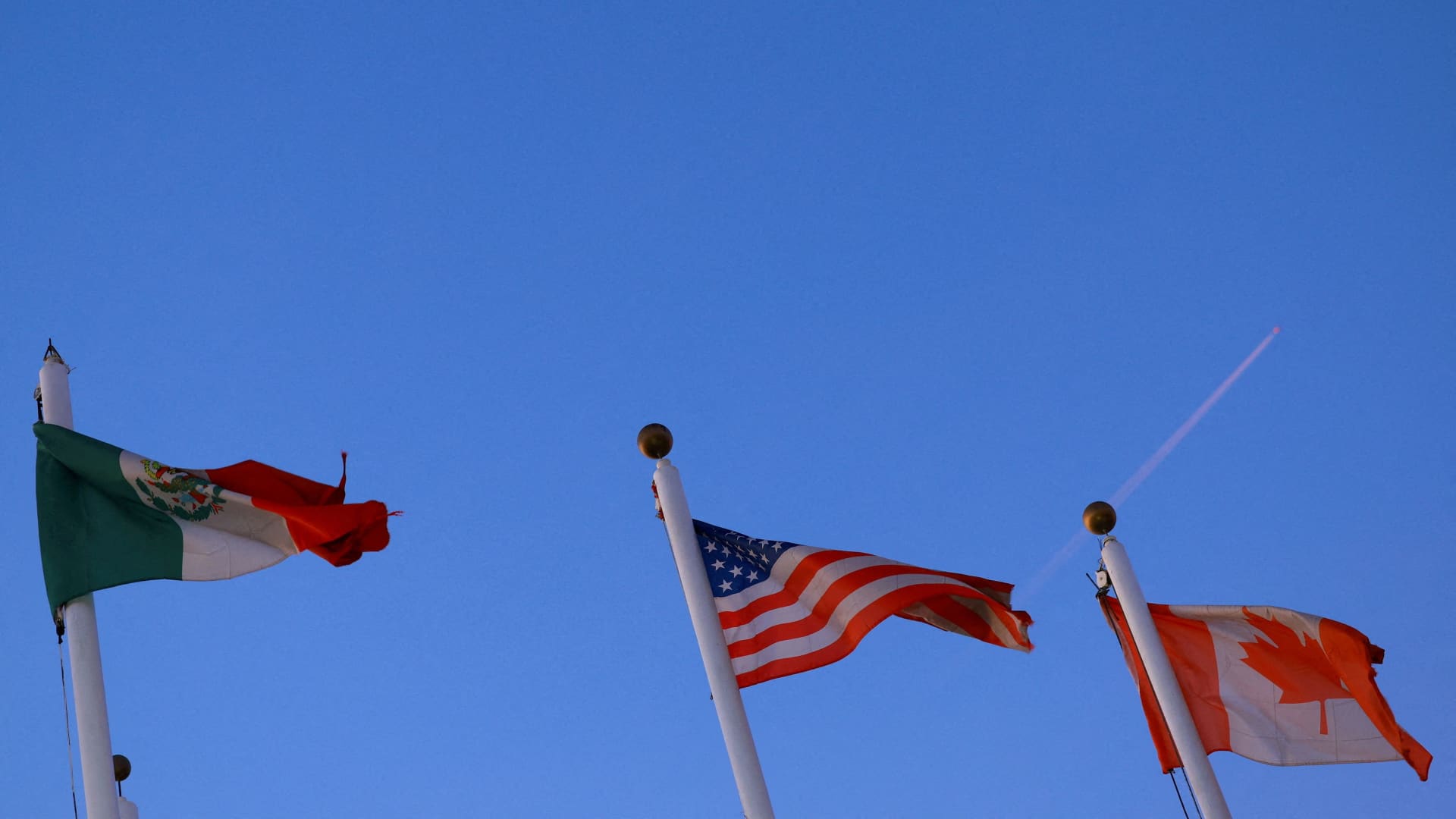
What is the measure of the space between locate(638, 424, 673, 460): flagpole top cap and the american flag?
29.1 inches

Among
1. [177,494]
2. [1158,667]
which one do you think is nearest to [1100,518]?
[1158,667]

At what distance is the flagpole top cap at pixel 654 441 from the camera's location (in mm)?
14320

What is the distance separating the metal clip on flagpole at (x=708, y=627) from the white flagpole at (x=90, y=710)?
15.3 ft

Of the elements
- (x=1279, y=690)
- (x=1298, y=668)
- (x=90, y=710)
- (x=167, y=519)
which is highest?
(x=167, y=519)

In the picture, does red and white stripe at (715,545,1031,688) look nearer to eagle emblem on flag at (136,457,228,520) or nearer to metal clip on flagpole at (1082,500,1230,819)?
metal clip on flagpole at (1082,500,1230,819)

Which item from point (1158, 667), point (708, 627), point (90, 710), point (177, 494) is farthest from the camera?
point (1158, 667)

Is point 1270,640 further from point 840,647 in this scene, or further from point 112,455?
point 112,455

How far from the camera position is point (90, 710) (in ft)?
38.1

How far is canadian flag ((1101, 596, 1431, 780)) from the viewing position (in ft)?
50.5

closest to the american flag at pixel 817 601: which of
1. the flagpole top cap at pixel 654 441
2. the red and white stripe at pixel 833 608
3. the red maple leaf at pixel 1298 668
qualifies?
the red and white stripe at pixel 833 608

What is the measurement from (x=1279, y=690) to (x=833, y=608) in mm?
5135

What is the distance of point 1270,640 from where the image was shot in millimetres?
16000

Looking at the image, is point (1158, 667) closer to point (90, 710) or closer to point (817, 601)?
point (817, 601)

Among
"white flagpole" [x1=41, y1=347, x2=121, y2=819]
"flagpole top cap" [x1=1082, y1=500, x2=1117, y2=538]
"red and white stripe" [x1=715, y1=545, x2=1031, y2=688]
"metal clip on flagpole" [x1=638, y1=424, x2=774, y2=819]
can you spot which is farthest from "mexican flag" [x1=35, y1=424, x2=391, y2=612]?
"flagpole top cap" [x1=1082, y1=500, x2=1117, y2=538]
